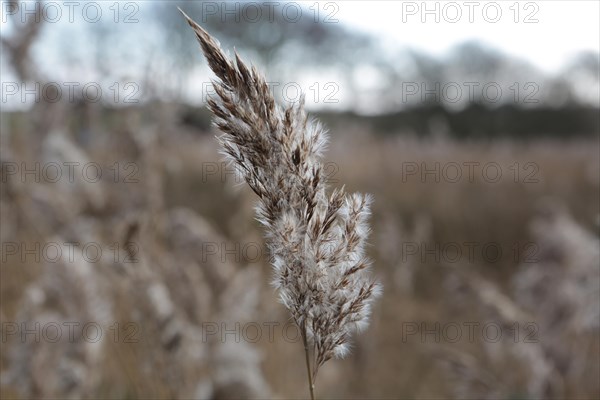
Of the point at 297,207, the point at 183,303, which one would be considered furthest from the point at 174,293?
the point at 297,207

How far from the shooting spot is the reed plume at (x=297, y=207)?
28.9 inches

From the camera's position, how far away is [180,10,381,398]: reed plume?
2.41ft

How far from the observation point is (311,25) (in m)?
24.6

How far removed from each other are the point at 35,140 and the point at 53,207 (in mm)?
883

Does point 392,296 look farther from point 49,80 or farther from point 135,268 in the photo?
point 135,268

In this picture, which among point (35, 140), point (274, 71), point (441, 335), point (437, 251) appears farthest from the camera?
point (274, 71)

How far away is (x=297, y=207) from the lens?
740 millimetres

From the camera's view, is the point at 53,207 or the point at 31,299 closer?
the point at 31,299

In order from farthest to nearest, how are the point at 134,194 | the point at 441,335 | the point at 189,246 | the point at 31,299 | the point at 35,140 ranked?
1. the point at 441,335
2. the point at 35,140
3. the point at 189,246
4. the point at 134,194
5. the point at 31,299

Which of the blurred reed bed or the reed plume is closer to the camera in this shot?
the reed plume

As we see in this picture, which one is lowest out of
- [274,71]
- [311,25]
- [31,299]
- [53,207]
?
[31,299]

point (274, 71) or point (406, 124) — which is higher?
point (274, 71)

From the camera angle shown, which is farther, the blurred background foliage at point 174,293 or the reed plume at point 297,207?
the blurred background foliage at point 174,293

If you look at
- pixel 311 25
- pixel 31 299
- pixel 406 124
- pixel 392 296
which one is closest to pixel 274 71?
pixel 311 25
